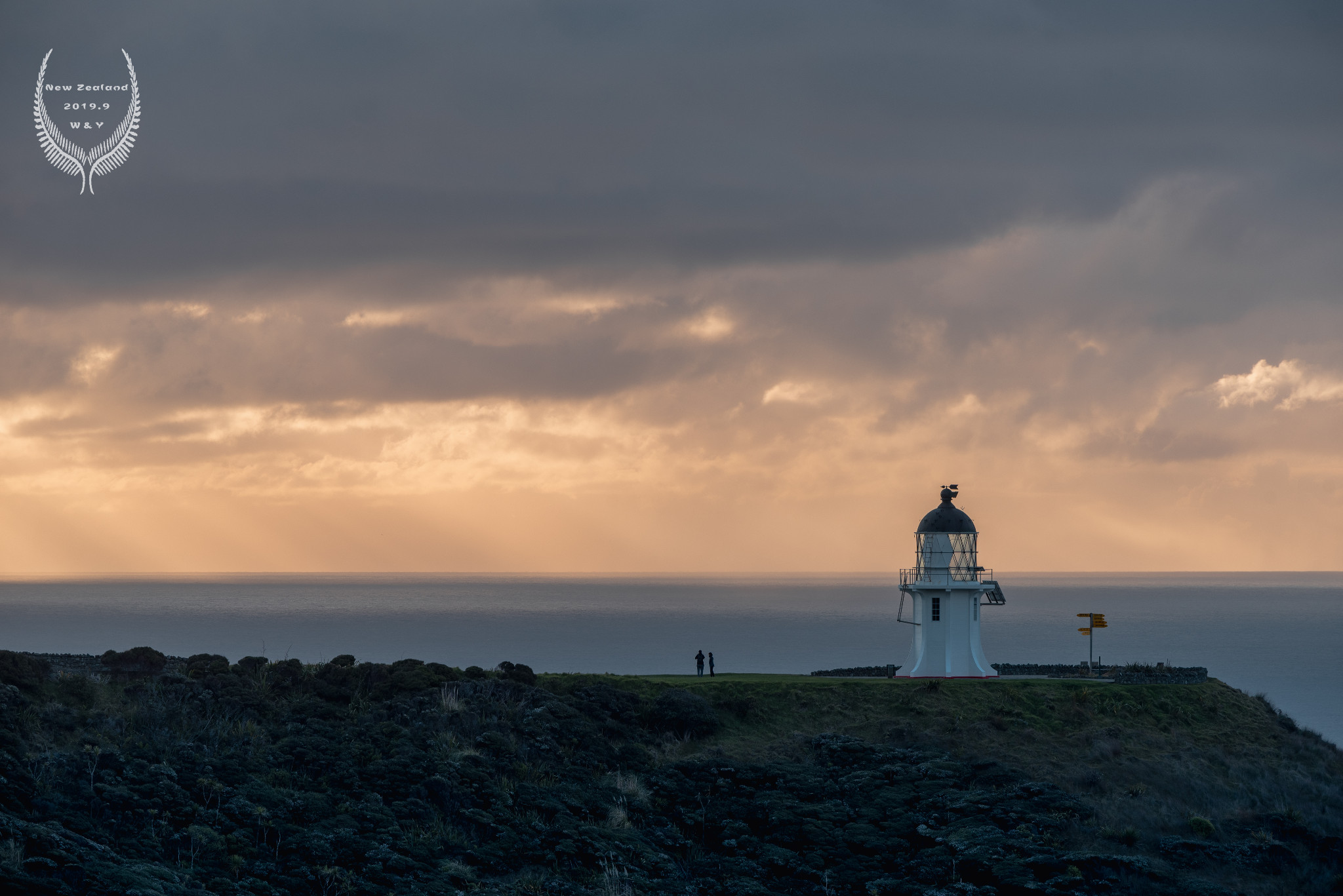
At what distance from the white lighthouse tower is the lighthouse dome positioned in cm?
3

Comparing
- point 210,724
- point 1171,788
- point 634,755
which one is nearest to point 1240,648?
point 1171,788

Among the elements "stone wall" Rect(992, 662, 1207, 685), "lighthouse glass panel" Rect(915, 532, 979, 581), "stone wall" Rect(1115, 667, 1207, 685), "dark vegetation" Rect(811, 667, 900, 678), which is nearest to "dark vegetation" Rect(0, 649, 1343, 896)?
"stone wall" Rect(1115, 667, 1207, 685)

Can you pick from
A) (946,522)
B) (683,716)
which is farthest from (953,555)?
(683,716)

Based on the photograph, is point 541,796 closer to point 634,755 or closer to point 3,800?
point 634,755

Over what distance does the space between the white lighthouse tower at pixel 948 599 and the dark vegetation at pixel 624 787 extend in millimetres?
5151

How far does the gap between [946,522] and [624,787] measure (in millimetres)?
22980

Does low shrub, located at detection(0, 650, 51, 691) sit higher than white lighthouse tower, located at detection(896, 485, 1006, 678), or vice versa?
white lighthouse tower, located at detection(896, 485, 1006, 678)

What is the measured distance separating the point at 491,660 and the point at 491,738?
244 ft

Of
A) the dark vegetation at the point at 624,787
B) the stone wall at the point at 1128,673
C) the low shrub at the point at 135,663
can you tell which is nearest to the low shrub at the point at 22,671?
the dark vegetation at the point at 624,787

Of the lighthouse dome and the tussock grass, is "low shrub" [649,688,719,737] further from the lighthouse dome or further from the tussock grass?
the lighthouse dome

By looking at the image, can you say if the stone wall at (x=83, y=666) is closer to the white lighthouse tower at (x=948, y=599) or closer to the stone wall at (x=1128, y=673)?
the white lighthouse tower at (x=948, y=599)

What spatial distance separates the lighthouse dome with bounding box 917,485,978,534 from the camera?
52.7 metres

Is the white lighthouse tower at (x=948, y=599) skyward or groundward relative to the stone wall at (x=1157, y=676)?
skyward

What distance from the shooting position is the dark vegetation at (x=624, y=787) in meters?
28.9
